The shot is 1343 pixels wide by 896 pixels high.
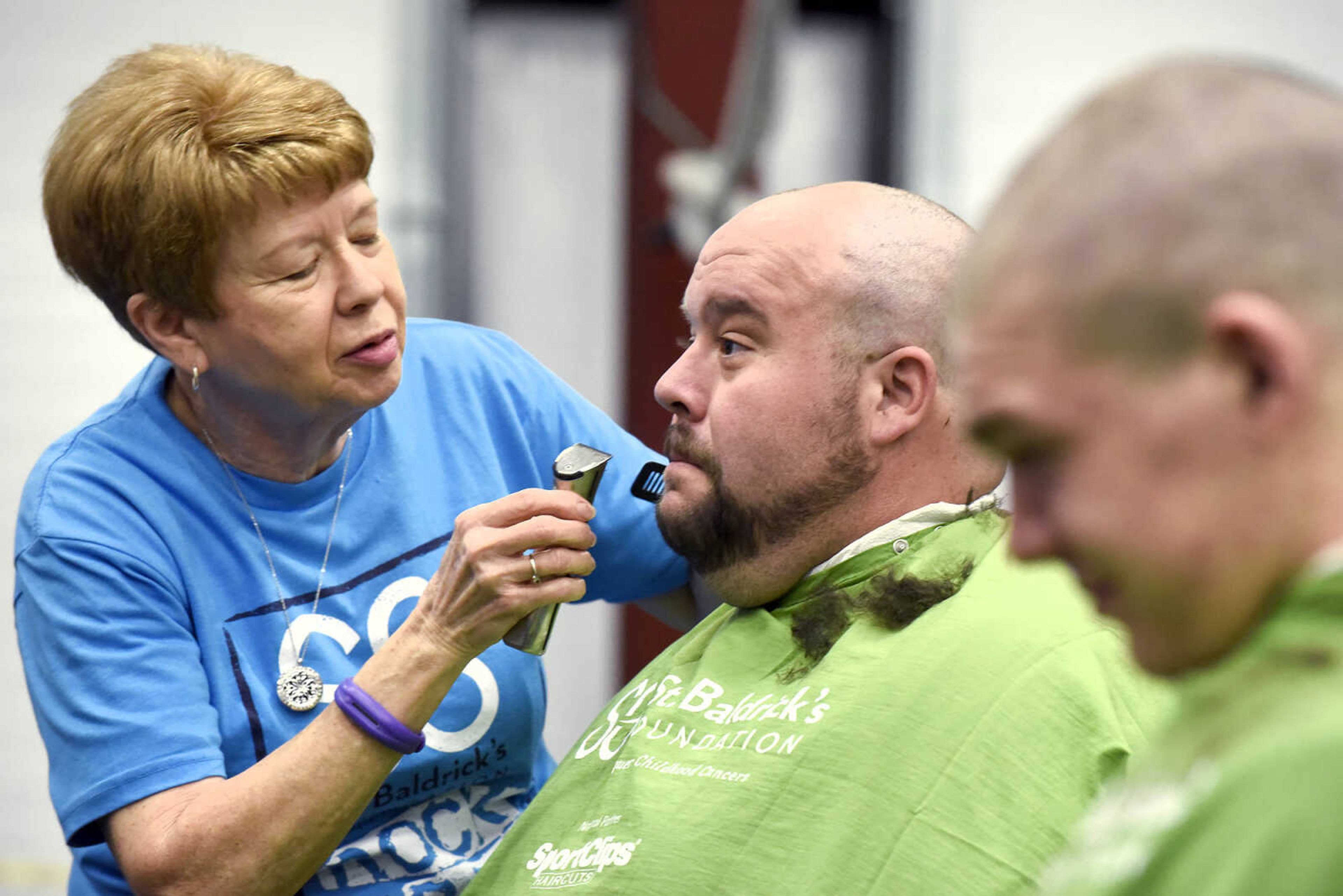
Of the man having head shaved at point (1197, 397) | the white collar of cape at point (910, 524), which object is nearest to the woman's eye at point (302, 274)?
the white collar of cape at point (910, 524)

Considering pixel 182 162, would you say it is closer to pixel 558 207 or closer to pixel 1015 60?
pixel 558 207

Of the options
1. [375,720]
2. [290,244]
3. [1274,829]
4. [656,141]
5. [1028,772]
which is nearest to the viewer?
[1274,829]

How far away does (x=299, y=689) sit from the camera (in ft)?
5.15

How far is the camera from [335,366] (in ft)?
5.14

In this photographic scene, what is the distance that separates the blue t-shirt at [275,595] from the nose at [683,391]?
31 cm

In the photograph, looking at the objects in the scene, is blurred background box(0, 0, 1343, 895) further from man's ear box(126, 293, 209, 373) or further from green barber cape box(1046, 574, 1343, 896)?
green barber cape box(1046, 574, 1343, 896)

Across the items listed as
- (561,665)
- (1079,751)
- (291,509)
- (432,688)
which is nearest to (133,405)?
(291,509)

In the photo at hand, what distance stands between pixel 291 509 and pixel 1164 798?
1.23m

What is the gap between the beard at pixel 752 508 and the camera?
147 cm

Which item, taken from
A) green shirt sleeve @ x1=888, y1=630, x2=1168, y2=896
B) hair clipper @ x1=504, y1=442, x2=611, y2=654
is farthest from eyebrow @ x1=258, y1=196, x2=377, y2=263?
green shirt sleeve @ x1=888, y1=630, x2=1168, y2=896

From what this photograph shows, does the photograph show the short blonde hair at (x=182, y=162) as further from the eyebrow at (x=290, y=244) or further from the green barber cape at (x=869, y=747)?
the green barber cape at (x=869, y=747)

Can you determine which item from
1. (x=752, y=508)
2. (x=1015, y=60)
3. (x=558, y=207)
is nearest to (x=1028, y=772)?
(x=752, y=508)

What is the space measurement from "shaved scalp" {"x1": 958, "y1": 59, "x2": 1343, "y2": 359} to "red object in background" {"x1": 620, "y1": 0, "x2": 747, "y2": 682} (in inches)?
113

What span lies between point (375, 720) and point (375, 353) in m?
0.39
